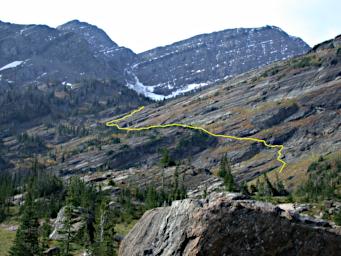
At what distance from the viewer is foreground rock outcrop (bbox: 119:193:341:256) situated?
21.7m

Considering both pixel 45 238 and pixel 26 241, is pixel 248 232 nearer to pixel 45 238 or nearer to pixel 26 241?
pixel 26 241

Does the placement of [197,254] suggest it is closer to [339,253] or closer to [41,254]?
[339,253]

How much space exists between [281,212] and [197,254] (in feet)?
14.8

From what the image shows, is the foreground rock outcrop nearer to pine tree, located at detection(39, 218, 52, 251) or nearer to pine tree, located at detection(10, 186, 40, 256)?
pine tree, located at detection(10, 186, 40, 256)

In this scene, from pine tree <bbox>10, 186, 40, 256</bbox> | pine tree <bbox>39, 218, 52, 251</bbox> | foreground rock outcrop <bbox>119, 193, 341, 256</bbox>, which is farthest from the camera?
pine tree <bbox>39, 218, 52, 251</bbox>

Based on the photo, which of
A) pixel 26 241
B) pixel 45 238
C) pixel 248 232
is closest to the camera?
pixel 248 232

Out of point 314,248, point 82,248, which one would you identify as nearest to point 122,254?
point 314,248

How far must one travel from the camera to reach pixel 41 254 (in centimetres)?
5422

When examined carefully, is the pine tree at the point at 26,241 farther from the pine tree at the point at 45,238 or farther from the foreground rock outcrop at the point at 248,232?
the foreground rock outcrop at the point at 248,232

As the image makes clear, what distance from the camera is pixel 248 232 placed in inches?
856

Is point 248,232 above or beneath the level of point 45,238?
above

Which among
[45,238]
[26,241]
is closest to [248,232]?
[26,241]

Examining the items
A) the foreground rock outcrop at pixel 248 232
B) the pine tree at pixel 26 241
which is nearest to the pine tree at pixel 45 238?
the pine tree at pixel 26 241

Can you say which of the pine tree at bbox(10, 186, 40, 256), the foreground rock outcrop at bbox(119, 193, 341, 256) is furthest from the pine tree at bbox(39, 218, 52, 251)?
the foreground rock outcrop at bbox(119, 193, 341, 256)
